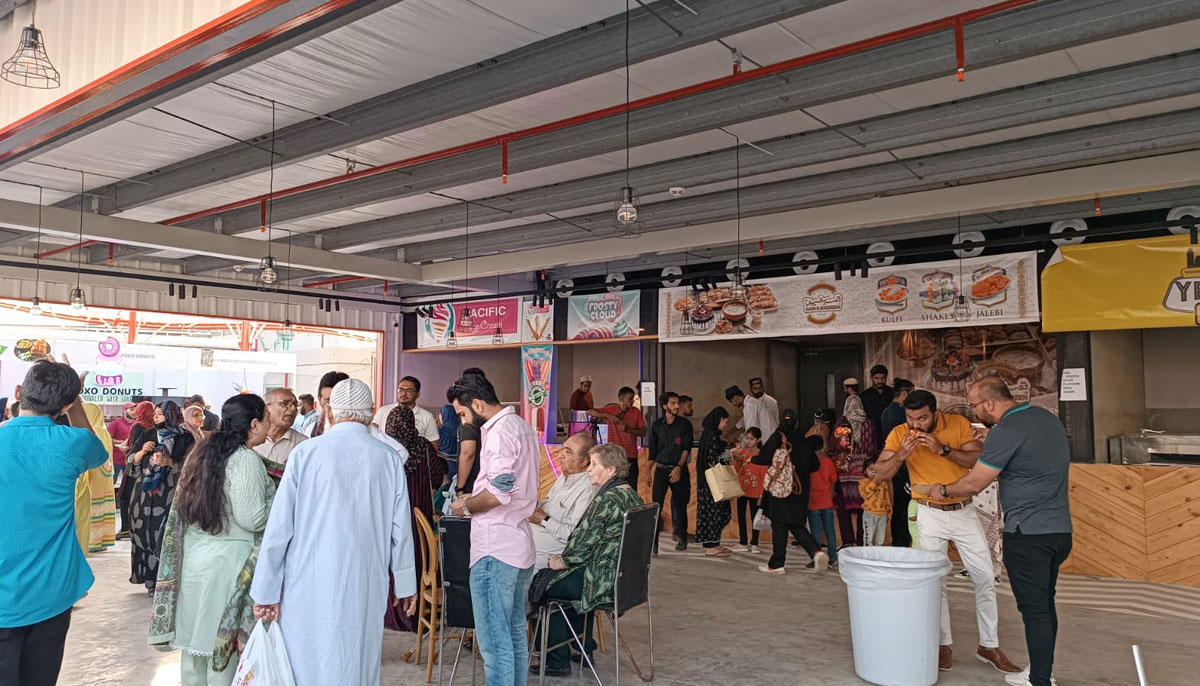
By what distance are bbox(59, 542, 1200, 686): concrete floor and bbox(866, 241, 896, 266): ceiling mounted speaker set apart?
12.3 feet

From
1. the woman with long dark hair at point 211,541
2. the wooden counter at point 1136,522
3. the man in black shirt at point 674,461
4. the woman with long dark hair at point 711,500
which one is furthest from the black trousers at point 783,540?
the woman with long dark hair at point 211,541

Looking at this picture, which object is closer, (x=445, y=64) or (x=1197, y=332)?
(x=445, y=64)

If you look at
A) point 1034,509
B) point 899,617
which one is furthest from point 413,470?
point 1034,509

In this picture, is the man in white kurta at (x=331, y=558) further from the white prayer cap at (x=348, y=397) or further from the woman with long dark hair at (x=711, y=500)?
the woman with long dark hair at (x=711, y=500)

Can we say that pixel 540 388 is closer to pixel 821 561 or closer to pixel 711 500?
pixel 711 500

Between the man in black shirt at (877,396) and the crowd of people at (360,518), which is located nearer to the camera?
the crowd of people at (360,518)

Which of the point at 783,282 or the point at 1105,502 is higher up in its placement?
the point at 783,282

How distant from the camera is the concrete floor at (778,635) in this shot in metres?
4.72

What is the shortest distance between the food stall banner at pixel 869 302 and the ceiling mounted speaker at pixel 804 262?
196mm

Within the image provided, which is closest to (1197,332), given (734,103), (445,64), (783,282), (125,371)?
(783,282)

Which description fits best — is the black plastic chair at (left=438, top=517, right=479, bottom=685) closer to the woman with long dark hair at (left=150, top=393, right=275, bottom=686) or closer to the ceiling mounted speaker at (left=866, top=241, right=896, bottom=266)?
the woman with long dark hair at (left=150, top=393, right=275, bottom=686)

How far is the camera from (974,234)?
9203 millimetres

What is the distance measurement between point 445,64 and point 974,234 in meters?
6.54

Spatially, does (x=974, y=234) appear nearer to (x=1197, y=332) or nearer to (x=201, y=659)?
(x=1197, y=332)
